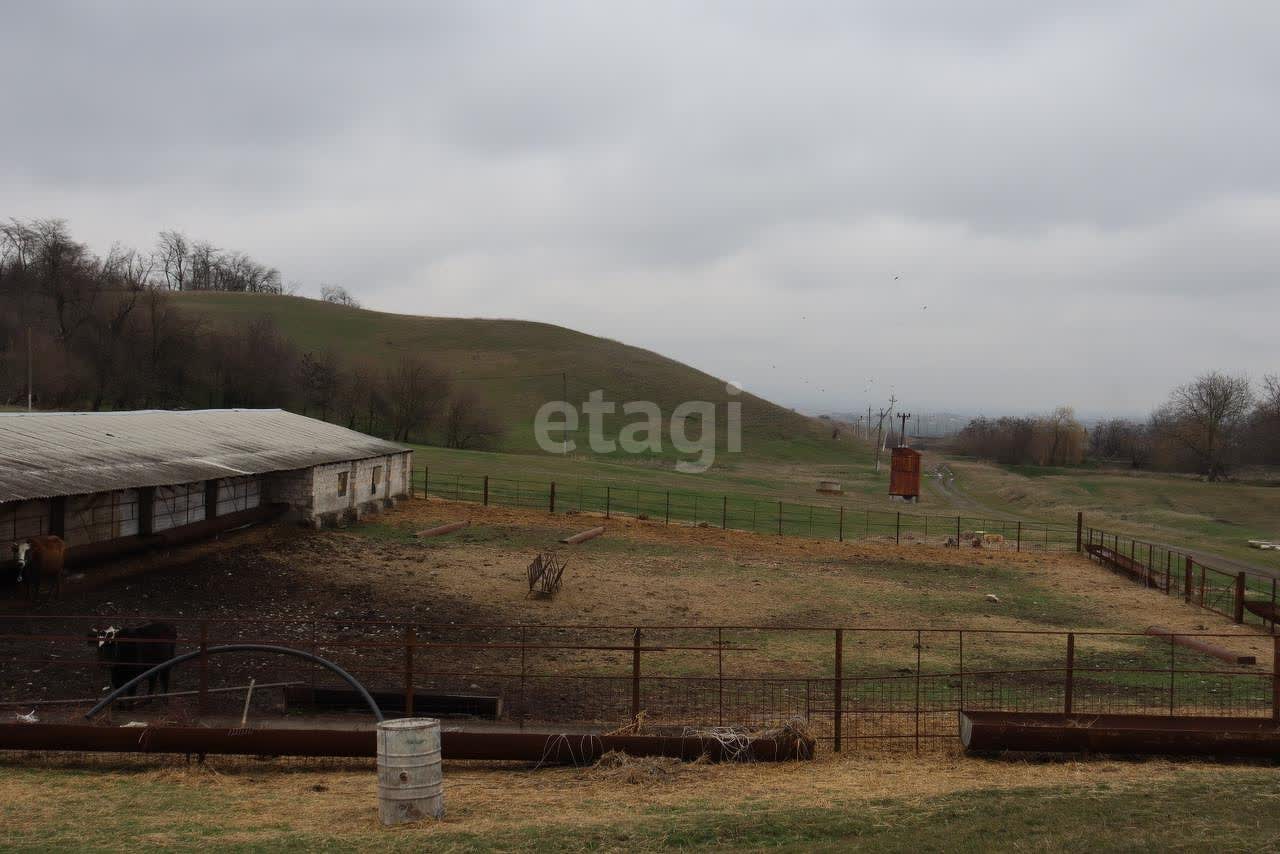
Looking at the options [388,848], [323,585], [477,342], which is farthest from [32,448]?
[477,342]

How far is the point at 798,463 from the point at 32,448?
2816 inches

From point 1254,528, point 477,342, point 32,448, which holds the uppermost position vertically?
point 477,342

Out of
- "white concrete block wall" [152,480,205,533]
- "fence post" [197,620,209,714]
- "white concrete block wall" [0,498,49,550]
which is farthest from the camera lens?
"white concrete block wall" [152,480,205,533]

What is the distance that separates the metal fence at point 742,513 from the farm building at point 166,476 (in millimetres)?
6086

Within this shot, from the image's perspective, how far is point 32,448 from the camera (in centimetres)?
2166

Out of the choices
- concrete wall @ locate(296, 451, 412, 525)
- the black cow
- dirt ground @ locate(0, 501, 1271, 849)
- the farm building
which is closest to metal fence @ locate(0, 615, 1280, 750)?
dirt ground @ locate(0, 501, 1271, 849)

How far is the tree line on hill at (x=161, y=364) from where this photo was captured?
72.6 meters

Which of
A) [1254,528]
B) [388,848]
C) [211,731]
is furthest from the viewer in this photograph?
[1254,528]

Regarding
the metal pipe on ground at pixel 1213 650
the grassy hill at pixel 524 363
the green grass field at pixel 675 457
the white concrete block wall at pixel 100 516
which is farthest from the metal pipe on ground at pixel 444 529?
the grassy hill at pixel 524 363

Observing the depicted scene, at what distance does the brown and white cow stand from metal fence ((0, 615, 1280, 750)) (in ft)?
5.20

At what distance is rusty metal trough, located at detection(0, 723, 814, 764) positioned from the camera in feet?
32.0

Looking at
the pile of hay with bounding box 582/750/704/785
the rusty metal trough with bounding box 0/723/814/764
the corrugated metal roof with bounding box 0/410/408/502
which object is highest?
the corrugated metal roof with bounding box 0/410/408/502

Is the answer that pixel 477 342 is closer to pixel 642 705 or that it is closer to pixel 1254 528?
pixel 1254 528

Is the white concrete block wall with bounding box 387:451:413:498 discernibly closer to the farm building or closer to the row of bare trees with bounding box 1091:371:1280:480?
the farm building
